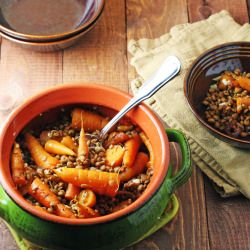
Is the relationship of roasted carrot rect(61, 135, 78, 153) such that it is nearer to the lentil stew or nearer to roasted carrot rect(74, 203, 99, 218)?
the lentil stew

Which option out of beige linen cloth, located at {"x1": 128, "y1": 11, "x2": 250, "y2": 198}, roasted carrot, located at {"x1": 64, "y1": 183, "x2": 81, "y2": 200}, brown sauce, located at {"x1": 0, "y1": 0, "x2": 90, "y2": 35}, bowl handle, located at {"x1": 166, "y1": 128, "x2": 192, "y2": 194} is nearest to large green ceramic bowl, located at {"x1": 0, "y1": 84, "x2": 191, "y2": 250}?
bowl handle, located at {"x1": 166, "y1": 128, "x2": 192, "y2": 194}

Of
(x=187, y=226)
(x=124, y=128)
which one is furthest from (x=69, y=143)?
(x=187, y=226)

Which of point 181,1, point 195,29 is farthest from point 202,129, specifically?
point 181,1

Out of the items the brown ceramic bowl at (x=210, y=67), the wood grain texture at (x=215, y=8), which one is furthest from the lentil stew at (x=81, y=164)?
the wood grain texture at (x=215, y=8)

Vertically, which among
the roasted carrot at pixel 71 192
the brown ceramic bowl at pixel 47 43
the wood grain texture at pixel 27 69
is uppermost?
the brown ceramic bowl at pixel 47 43

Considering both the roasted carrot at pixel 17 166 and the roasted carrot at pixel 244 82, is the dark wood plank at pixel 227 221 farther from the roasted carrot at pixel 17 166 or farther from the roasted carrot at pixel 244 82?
the roasted carrot at pixel 17 166
